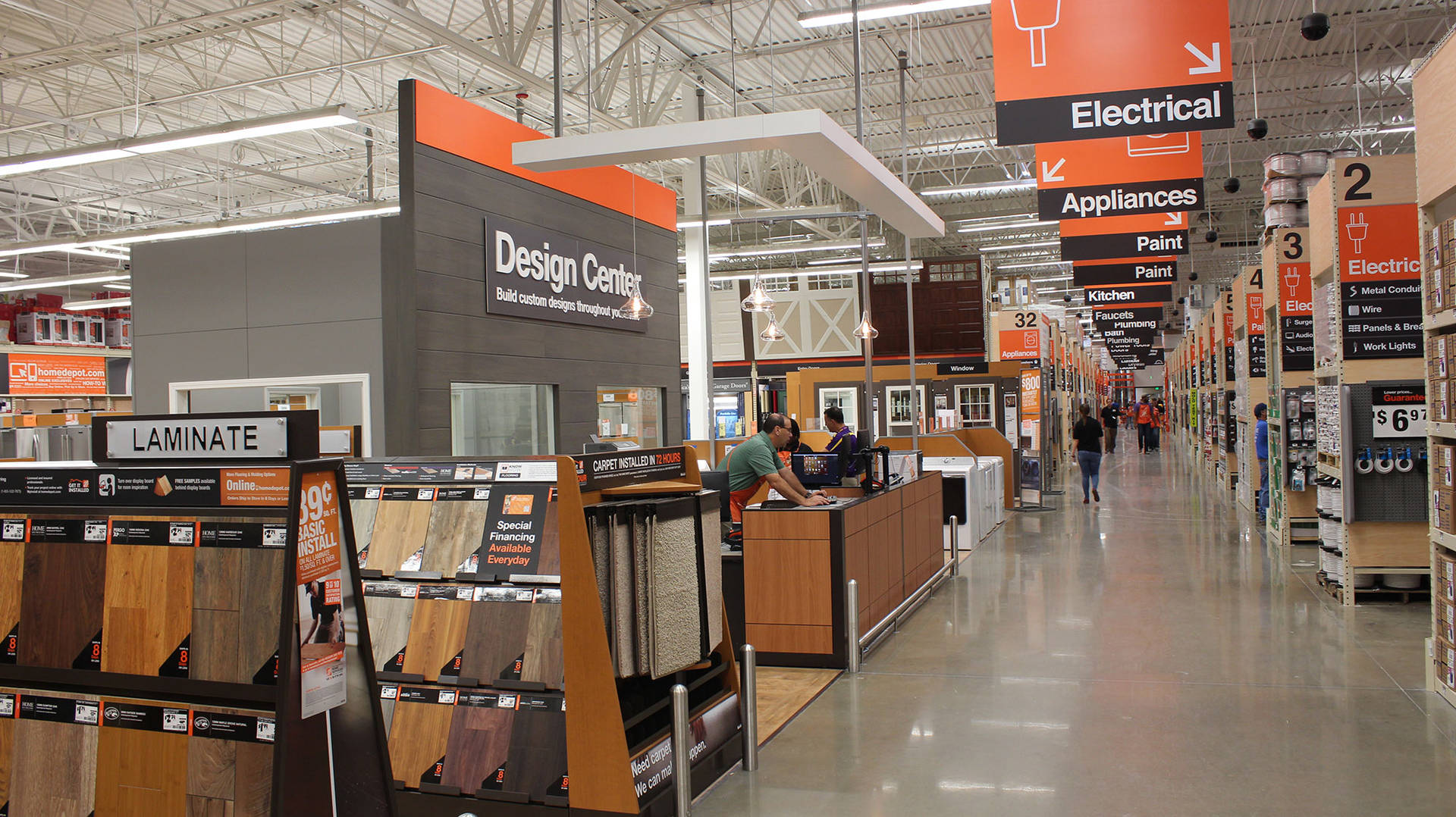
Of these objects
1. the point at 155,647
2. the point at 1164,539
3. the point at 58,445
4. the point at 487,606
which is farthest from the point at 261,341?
the point at 1164,539

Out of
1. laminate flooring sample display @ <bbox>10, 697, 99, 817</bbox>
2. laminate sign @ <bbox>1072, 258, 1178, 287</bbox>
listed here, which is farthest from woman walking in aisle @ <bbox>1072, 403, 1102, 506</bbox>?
laminate flooring sample display @ <bbox>10, 697, 99, 817</bbox>

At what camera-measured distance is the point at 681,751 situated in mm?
3686

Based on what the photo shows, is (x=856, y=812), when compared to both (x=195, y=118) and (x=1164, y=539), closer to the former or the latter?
(x=1164, y=539)

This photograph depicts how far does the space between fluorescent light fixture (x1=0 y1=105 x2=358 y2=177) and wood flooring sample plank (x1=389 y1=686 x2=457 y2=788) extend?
6.83 meters

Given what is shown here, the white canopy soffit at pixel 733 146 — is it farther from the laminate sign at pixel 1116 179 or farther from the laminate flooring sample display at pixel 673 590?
the laminate sign at pixel 1116 179

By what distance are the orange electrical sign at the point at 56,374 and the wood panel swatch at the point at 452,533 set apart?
51.4ft

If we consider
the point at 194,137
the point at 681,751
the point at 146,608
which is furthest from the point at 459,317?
the point at 146,608

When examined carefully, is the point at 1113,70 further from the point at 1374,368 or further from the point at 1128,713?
the point at 1374,368

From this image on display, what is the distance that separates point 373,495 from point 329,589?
65.9 inches

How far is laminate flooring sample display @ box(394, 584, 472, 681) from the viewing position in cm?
367

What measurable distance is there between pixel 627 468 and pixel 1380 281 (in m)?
6.19

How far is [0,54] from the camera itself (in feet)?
39.2

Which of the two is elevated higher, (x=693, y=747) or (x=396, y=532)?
(x=396, y=532)

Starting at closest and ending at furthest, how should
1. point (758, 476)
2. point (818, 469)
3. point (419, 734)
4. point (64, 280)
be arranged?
point (419, 734), point (758, 476), point (818, 469), point (64, 280)
